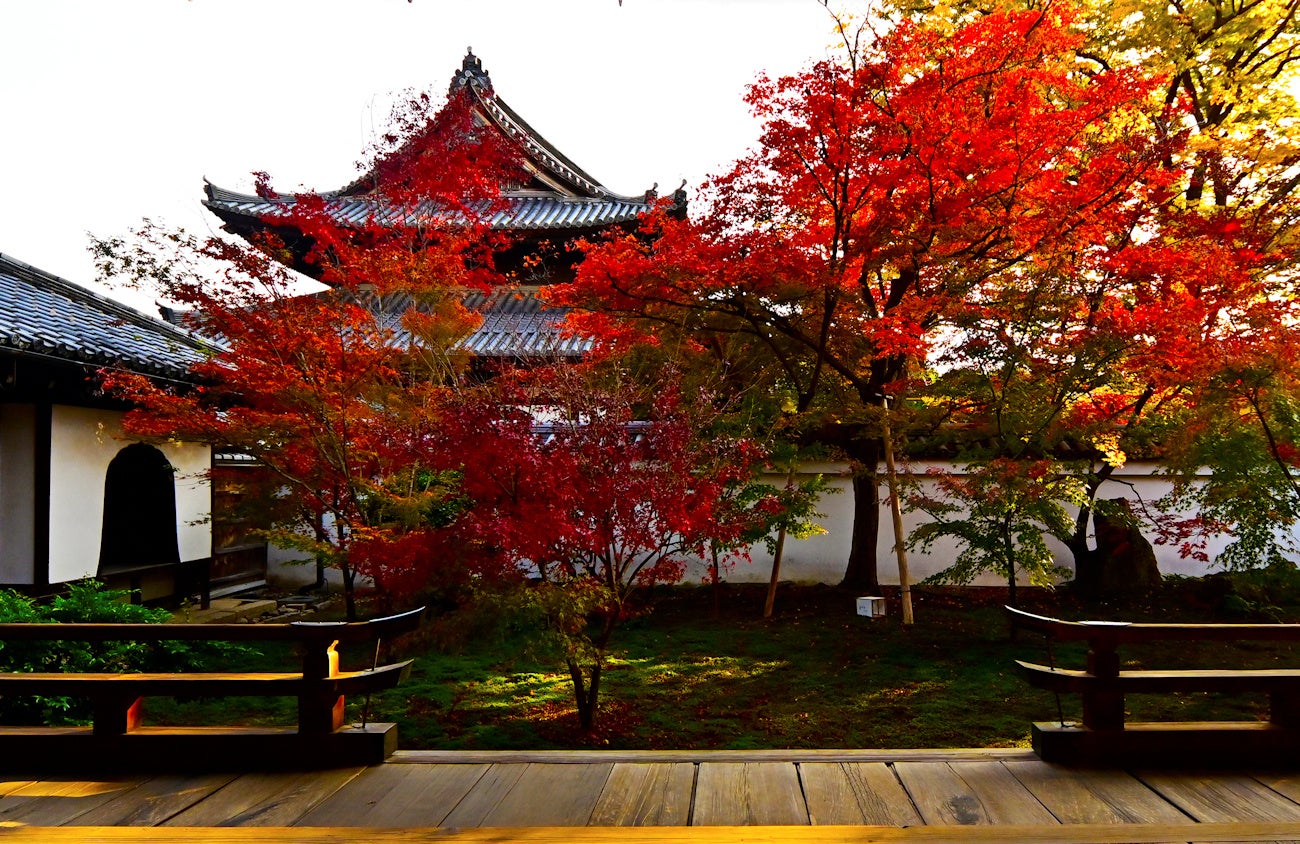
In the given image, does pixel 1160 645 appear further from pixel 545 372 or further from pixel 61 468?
pixel 61 468

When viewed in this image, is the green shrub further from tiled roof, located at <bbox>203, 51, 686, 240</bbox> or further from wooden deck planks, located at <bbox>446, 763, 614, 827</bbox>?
tiled roof, located at <bbox>203, 51, 686, 240</bbox>

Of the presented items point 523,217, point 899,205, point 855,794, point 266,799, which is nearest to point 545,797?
point 266,799

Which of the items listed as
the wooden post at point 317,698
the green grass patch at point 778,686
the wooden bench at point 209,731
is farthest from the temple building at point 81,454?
the wooden post at point 317,698

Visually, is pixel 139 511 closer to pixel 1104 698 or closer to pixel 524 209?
pixel 524 209

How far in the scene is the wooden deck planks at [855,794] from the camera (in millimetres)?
3688

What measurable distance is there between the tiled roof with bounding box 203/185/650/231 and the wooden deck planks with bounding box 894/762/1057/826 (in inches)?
495

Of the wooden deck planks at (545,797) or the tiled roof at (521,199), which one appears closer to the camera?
the wooden deck planks at (545,797)

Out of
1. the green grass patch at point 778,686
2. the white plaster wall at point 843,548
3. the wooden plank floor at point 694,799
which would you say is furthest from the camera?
the white plaster wall at point 843,548

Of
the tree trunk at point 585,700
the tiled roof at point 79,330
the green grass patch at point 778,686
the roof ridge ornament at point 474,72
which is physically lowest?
the green grass patch at point 778,686

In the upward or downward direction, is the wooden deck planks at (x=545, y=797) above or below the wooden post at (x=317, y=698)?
below

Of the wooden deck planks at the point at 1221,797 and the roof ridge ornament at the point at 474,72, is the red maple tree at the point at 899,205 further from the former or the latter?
the roof ridge ornament at the point at 474,72

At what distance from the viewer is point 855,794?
12.9 feet

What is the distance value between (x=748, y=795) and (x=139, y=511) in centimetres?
1157

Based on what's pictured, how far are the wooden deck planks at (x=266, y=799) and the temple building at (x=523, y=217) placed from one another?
11.0 metres
